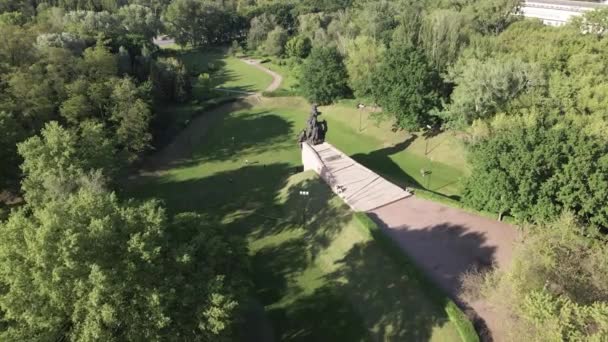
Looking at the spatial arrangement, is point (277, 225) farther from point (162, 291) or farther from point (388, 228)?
point (162, 291)

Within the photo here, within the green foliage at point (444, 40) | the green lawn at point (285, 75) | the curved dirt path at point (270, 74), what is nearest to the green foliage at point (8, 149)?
the green lawn at point (285, 75)

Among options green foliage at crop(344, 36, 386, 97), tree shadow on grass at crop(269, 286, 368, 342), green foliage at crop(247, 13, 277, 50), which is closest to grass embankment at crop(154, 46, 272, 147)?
green foliage at crop(247, 13, 277, 50)

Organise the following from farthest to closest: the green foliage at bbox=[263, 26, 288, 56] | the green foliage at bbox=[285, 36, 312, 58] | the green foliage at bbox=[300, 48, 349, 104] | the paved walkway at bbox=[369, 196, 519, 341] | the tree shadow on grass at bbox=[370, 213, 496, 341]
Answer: the green foliage at bbox=[263, 26, 288, 56], the green foliage at bbox=[285, 36, 312, 58], the green foliage at bbox=[300, 48, 349, 104], the paved walkway at bbox=[369, 196, 519, 341], the tree shadow on grass at bbox=[370, 213, 496, 341]

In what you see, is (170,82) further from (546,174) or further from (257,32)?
(546,174)

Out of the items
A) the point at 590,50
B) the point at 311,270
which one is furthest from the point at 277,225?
the point at 590,50

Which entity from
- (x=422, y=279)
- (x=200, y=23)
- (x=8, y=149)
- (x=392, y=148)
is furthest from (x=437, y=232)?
(x=200, y=23)

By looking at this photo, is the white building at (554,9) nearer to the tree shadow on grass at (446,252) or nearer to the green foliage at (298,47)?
the green foliage at (298,47)

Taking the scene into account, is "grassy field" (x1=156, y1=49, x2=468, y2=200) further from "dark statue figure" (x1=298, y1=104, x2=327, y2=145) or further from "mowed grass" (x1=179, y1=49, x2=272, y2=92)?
"mowed grass" (x1=179, y1=49, x2=272, y2=92)
